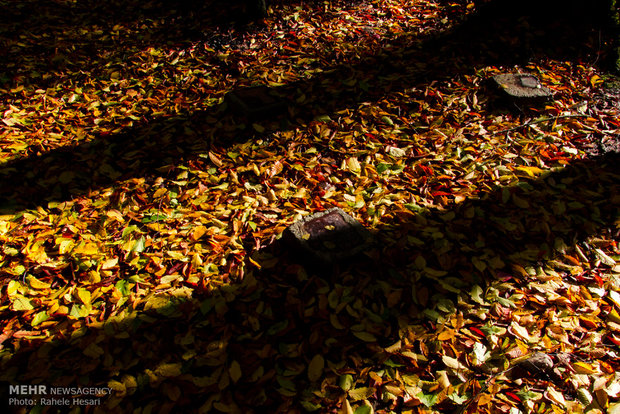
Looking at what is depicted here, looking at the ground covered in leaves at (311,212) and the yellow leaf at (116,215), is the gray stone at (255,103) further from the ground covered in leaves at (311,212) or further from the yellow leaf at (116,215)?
the yellow leaf at (116,215)

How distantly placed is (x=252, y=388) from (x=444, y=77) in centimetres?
305

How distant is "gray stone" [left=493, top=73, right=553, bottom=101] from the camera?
3031mm

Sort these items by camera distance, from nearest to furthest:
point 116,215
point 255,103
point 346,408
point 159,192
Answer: point 346,408, point 116,215, point 159,192, point 255,103

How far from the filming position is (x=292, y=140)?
9.56 ft

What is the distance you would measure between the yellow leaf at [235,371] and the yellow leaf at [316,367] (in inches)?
12.2

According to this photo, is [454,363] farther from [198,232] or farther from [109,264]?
[109,264]

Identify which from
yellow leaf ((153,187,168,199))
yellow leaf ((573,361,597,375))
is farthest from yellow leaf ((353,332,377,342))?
yellow leaf ((153,187,168,199))

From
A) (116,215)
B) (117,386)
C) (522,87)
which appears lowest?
(117,386)

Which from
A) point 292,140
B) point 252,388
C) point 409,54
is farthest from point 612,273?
point 409,54

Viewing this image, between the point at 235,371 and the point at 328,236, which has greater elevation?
the point at 328,236

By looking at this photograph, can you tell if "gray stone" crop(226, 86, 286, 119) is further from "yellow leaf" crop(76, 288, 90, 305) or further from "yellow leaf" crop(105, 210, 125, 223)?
"yellow leaf" crop(76, 288, 90, 305)

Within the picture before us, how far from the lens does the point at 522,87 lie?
3.13 meters

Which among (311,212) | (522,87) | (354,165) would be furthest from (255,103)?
(522,87)

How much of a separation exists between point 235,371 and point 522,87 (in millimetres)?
3090
